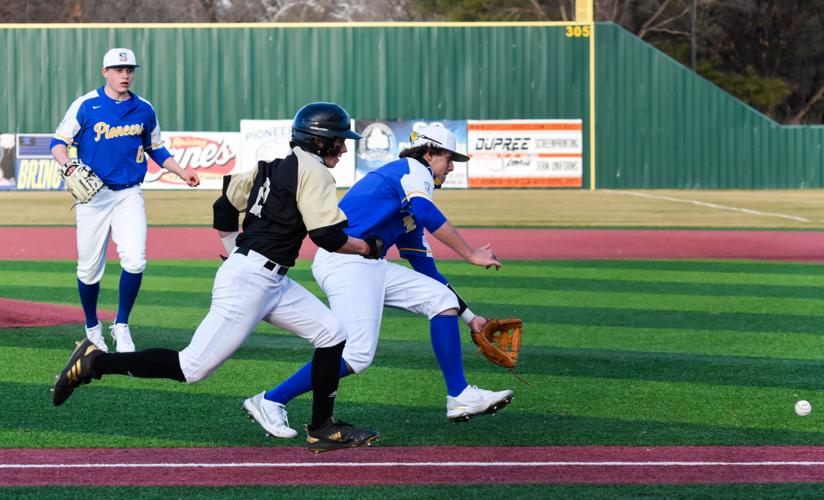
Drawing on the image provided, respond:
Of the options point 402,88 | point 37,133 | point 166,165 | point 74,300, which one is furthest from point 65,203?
point 166,165

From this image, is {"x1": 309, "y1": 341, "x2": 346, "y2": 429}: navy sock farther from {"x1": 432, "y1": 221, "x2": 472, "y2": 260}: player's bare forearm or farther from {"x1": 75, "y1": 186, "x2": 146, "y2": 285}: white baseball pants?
{"x1": 75, "y1": 186, "x2": 146, "y2": 285}: white baseball pants

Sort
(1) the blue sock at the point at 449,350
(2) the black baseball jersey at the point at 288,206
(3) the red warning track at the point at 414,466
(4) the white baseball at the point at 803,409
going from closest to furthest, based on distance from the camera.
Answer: (3) the red warning track at the point at 414,466
(2) the black baseball jersey at the point at 288,206
(1) the blue sock at the point at 449,350
(4) the white baseball at the point at 803,409

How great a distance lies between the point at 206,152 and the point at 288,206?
2876 cm

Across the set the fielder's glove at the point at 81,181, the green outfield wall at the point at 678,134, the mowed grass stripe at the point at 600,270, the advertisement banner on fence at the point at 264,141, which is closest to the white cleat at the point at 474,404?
the fielder's glove at the point at 81,181

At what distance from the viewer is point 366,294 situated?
6.99 m

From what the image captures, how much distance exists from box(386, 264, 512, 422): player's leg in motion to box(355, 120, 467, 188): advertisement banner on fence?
26718 millimetres

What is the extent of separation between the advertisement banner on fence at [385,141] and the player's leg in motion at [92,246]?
79.4 ft

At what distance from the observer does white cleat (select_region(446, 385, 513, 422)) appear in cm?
710

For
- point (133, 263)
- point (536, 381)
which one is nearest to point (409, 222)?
point (536, 381)

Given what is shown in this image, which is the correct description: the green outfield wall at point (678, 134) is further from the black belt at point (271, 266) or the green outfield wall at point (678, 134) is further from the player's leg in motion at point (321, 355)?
the black belt at point (271, 266)

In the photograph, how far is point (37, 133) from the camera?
35.0m

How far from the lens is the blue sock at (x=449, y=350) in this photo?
23.5 feet

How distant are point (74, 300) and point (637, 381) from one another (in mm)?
6988

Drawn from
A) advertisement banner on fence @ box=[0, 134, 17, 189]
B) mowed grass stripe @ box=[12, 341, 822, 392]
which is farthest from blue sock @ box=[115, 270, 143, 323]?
advertisement banner on fence @ box=[0, 134, 17, 189]
